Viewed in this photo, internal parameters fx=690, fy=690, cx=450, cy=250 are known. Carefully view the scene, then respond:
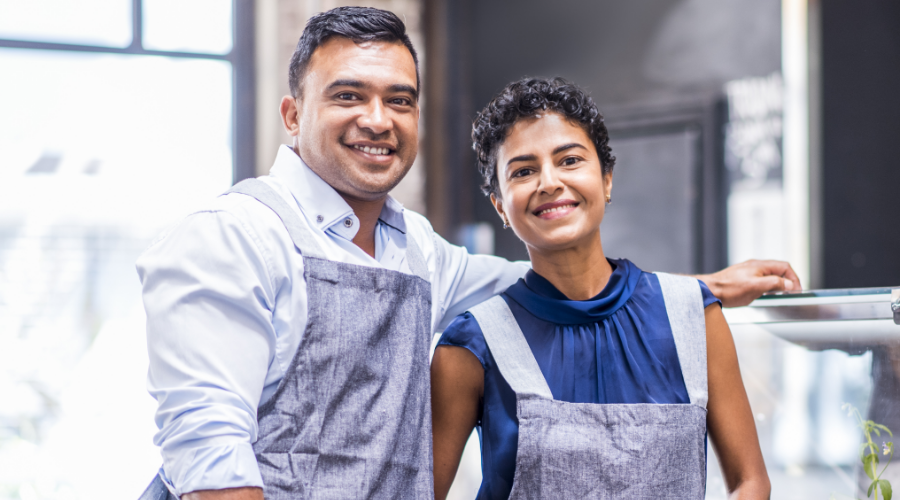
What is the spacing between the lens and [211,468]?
81 centimetres

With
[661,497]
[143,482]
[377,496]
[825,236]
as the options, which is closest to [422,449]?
[377,496]

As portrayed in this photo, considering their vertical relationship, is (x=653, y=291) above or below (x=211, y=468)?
above

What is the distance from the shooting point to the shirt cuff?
2.66 ft

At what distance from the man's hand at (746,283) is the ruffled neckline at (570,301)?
0.16 meters

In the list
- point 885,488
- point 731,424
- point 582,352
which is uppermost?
point 582,352

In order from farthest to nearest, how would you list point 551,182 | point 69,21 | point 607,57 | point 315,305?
point 607,57 < point 69,21 < point 551,182 < point 315,305

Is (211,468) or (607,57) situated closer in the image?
(211,468)

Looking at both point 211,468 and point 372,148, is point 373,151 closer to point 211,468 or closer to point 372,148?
point 372,148

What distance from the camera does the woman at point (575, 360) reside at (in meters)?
1.03

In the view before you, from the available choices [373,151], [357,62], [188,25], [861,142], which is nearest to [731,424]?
[373,151]

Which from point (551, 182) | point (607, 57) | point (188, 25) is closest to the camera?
point (551, 182)

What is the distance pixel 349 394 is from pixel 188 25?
8.28 ft

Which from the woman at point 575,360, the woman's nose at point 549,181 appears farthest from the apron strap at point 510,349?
the woman's nose at point 549,181

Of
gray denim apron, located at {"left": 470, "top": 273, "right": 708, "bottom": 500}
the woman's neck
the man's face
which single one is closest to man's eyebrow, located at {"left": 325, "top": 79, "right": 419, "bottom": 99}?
the man's face
